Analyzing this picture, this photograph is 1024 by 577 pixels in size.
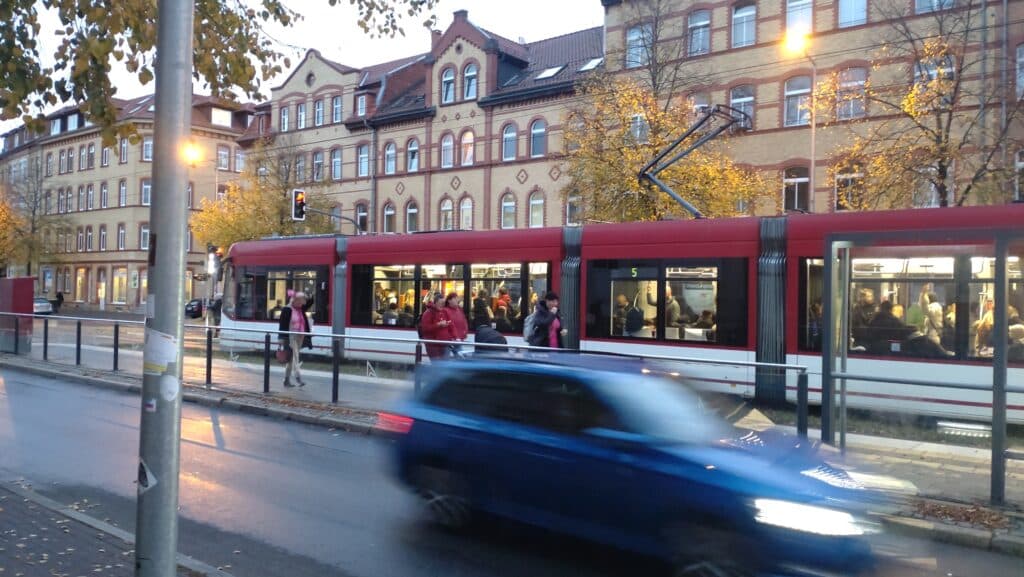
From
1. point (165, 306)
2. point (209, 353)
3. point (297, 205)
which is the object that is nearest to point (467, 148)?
point (297, 205)

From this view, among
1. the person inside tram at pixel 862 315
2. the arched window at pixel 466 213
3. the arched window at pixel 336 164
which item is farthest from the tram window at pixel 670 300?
the arched window at pixel 336 164

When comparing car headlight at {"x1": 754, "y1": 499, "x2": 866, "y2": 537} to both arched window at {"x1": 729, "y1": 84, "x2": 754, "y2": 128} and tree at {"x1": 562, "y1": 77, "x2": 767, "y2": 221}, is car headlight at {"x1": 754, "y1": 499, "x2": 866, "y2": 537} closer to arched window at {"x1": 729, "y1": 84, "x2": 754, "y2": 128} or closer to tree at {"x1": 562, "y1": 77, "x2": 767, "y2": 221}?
tree at {"x1": 562, "y1": 77, "x2": 767, "y2": 221}

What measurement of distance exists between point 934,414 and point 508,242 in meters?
9.39

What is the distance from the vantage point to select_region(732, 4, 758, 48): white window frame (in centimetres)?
2948

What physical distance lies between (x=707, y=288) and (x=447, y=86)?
29332mm

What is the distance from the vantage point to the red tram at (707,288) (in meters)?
8.29

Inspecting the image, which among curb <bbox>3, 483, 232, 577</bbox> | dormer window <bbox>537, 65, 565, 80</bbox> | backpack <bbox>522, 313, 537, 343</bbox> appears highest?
dormer window <bbox>537, 65, 565, 80</bbox>

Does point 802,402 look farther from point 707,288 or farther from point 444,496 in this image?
point 707,288

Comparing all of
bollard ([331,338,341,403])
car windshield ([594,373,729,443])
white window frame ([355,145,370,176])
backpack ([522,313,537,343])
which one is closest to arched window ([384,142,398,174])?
white window frame ([355,145,370,176])

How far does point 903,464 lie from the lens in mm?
7961

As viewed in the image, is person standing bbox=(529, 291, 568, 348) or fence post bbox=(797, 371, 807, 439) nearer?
fence post bbox=(797, 371, 807, 439)

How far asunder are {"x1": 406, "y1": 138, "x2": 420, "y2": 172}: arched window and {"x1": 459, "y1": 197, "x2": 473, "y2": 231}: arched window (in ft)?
11.7

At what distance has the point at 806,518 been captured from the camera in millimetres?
4695

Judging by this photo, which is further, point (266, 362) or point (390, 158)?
point (390, 158)
